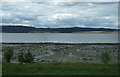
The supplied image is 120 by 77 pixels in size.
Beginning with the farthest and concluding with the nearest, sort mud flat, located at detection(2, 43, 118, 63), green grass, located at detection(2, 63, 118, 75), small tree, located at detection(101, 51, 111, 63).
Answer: mud flat, located at detection(2, 43, 118, 63), small tree, located at detection(101, 51, 111, 63), green grass, located at detection(2, 63, 118, 75)

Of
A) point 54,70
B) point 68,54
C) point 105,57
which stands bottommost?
point 68,54

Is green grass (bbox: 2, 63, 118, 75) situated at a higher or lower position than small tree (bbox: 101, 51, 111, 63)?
higher

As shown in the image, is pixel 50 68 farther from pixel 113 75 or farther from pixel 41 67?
pixel 113 75

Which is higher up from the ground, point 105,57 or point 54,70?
point 54,70

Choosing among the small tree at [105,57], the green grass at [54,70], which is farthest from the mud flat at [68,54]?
the green grass at [54,70]

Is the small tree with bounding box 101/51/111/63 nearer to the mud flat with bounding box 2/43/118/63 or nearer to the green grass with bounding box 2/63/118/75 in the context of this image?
the green grass with bounding box 2/63/118/75

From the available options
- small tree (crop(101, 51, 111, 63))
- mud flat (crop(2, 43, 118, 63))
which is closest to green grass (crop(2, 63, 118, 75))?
small tree (crop(101, 51, 111, 63))

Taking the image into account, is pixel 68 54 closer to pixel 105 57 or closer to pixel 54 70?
pixel 105 57

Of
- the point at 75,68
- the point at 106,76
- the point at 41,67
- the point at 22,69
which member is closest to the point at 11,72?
the point at 22,69

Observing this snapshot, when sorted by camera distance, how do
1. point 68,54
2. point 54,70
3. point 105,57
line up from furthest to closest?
point 68,54 → point 105,57 → point 54,70

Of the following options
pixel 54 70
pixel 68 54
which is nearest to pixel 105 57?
pixel 54 70

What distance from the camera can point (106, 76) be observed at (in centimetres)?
1050

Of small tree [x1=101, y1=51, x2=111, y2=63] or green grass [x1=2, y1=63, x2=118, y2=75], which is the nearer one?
green grass [x1=2, y1=63, x2=118, y2=75]

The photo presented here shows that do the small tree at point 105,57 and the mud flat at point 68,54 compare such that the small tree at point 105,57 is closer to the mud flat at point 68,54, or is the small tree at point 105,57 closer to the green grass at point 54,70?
the green grass at point 54,70
